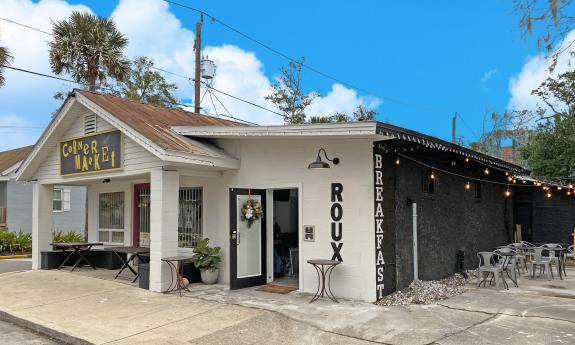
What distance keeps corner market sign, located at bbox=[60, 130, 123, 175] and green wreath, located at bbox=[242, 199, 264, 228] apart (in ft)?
9.55

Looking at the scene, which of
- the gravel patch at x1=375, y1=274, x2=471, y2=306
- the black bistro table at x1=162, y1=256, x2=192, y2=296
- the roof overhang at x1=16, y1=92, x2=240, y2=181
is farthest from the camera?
the black bistro table at x1=162, y1=256, x2=192, y2=296

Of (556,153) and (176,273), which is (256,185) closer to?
(176,273)

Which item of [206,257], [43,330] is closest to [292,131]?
[206,257]

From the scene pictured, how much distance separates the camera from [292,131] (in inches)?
320

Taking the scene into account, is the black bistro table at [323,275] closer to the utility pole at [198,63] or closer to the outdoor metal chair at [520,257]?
the outdoor metal chair at [520,257]

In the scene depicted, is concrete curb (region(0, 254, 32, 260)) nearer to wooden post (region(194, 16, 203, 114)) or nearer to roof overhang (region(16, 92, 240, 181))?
→ roof overhang (region(16, 92, 240, 181))

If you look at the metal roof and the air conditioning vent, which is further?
the air conditioning vent

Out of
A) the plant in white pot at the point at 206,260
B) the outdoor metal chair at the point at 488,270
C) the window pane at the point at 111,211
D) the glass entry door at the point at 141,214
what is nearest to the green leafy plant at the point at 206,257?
the plant in white pot at the point at 206,260

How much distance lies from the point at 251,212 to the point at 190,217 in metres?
2.16

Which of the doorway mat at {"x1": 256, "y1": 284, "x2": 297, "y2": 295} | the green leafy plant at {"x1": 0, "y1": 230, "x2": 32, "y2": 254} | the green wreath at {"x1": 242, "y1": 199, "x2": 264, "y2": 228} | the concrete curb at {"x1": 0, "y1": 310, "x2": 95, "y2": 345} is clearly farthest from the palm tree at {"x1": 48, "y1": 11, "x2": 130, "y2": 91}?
the doorway mat at {"x1": 256, "y1": 284, "x2": 297, "y2": 295}

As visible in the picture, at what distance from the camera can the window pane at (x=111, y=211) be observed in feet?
41.6

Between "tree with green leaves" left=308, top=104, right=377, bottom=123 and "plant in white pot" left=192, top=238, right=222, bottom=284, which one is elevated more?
"tree with green leaves" left=308, top=104, right=377, bottom=123

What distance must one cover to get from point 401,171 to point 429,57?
12.5m

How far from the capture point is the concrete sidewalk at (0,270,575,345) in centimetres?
598
